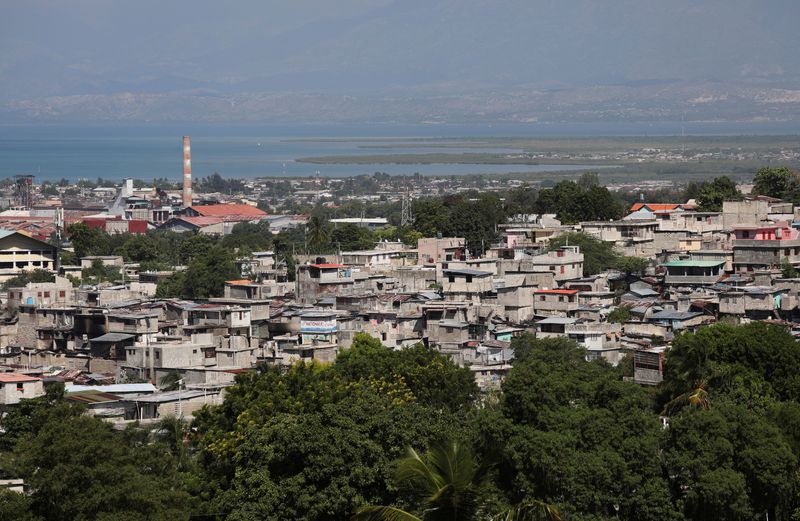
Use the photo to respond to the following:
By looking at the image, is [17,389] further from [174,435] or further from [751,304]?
[751,304]

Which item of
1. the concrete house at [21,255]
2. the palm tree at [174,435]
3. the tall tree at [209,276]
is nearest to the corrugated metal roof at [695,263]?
the tall tree at [209,276]

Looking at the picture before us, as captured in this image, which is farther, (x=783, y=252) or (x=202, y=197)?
(x=202, y=197)

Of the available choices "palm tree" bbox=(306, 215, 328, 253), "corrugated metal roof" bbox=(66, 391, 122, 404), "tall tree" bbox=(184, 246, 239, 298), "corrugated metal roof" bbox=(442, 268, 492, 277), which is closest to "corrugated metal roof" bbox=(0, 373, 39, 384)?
"corrugated metal roof" bbox=(66, 391, 122, 404)

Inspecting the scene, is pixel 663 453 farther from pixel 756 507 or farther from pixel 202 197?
pixel 202 197

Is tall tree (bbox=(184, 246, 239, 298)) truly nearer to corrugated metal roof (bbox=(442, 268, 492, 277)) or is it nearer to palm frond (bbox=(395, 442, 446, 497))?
corrugated metal roof (bbox=(442, 268, 492, 277))

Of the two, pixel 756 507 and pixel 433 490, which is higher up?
pixel 433 490

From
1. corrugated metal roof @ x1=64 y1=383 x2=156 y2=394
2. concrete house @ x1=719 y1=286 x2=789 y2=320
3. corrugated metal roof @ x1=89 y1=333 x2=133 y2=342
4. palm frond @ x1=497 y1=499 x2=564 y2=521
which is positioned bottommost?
corrugated metal roof @ x1=64 y1=383 x2=156 y2=394

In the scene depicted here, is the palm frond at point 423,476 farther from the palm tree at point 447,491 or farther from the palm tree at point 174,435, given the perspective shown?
the palm tree at point 174,435

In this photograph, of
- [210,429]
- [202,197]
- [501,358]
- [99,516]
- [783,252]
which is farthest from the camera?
[202,197]

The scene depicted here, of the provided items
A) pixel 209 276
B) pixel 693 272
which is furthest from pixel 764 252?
pixel 209 276

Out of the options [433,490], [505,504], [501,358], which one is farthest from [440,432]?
[501,358]
